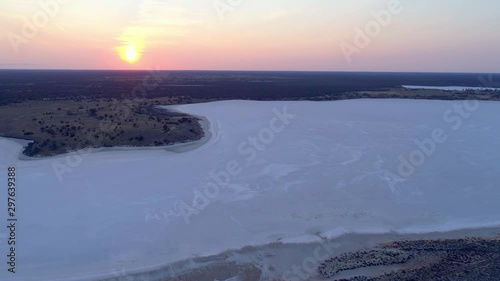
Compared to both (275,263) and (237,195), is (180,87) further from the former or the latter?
(275,263)

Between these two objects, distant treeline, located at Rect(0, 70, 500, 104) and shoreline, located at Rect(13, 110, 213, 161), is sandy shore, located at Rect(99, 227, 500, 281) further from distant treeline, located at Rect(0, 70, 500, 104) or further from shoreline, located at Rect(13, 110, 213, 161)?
distant treeline, located at Rect(0, 70, 500, 104)

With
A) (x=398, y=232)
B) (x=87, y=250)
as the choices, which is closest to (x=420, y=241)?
(x=398, y=232)

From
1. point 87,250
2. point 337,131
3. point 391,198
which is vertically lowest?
point 87,250

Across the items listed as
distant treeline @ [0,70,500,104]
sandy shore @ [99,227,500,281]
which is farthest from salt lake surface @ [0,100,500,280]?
distant treeline @ [0,70,500,104]

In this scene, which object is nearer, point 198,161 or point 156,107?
point 198,161

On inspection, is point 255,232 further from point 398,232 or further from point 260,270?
point 398,232

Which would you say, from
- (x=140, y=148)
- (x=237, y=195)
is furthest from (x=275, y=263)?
(x=140, y=148)
